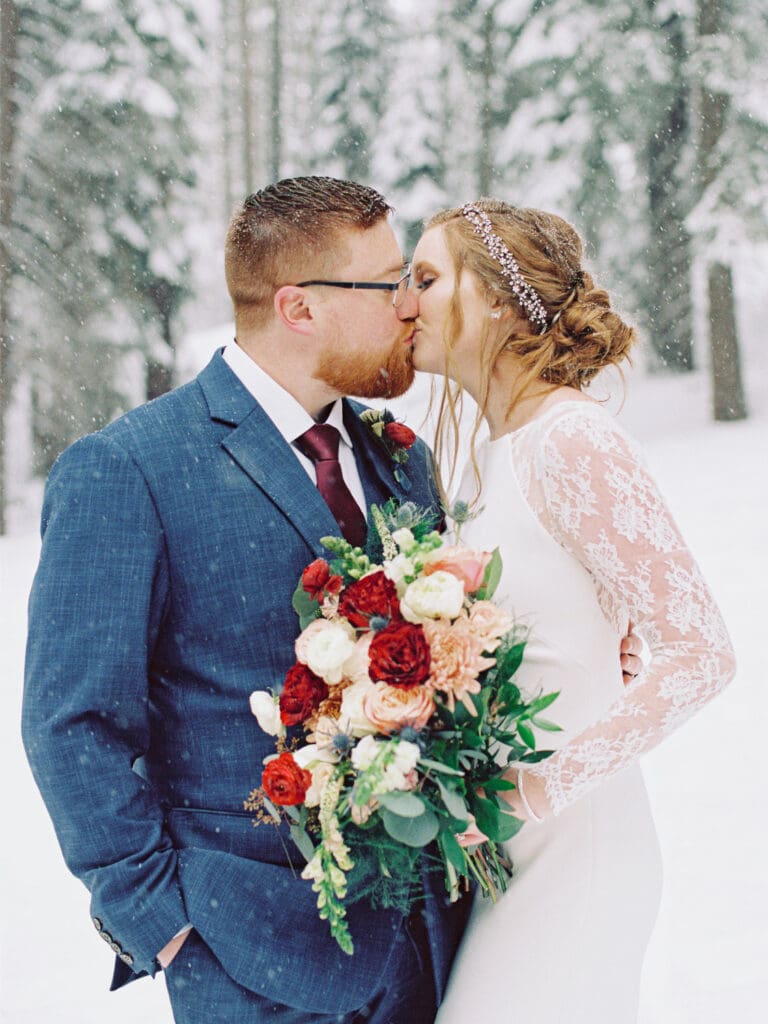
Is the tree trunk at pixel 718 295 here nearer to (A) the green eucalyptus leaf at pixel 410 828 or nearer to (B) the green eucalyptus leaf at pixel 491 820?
(B) the green eucalyptus leaf at pixel 491 820

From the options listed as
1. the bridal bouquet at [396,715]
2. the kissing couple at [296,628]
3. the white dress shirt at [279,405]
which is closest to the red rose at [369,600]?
the bridal bouquet at [396,715]

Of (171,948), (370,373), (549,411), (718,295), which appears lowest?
(171,948)

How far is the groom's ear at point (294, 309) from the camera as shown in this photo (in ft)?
9.29

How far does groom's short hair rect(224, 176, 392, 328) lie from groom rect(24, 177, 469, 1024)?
33 centimetres

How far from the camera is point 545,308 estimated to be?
2803 mm

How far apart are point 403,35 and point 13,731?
14080mm

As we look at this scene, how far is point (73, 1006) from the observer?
4953mm

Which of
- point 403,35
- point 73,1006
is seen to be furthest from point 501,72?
point 73,1006

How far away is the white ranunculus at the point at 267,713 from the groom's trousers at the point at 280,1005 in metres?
0.55

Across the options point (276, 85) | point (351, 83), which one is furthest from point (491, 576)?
point (276, 85)

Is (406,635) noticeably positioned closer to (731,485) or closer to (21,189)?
(731,485)

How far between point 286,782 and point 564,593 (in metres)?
0.81

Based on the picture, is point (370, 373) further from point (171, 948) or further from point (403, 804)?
point (171, 948)

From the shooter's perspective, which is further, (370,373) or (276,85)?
(276,85)
